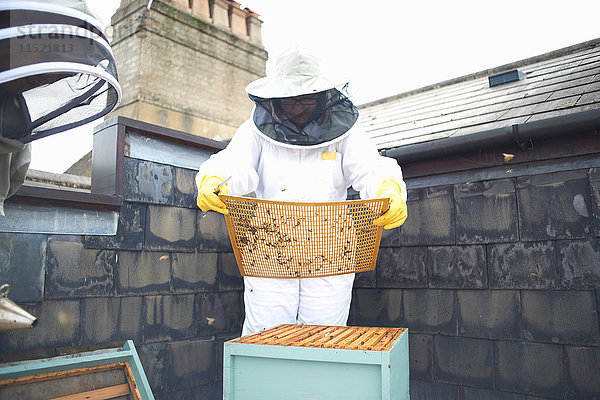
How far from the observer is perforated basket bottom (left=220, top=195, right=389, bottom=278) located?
1613 mm

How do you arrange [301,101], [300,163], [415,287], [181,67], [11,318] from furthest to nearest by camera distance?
[181,67] < [415,287] < [300,163] < [301,101] < [11,318]

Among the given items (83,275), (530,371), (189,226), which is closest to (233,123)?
(189,226)

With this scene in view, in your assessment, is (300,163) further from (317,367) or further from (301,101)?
(317,367)

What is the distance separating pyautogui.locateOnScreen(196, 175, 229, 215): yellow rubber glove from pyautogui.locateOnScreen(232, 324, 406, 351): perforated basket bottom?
50 cm

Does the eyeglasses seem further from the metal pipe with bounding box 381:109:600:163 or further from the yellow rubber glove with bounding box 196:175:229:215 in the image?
the metal pipe with bounding box 381:109:600:163

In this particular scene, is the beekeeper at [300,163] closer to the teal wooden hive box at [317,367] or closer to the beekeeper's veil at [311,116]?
the beekeeper's veil at [311,116]

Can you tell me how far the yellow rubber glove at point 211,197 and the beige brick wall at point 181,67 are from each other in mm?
5038

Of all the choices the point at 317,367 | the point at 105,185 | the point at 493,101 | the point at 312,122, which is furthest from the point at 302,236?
the point at 493,101

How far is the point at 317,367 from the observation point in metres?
1.36

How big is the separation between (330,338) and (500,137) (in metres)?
1.36

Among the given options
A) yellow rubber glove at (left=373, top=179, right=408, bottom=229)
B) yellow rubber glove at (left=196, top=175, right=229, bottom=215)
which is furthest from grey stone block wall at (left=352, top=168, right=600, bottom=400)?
yellow rubber glove at (left=196, top=175, right=229, bottom=215)

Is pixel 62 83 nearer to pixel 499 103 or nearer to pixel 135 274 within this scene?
pixel 135 274

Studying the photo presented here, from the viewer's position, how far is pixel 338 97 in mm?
1971

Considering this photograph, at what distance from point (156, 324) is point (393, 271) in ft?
4.37
